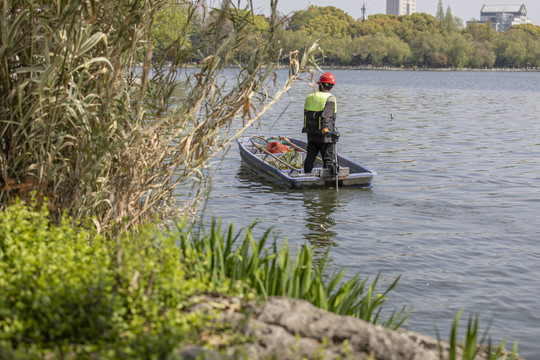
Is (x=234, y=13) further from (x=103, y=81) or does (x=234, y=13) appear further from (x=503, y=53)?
(x=503, y=53)

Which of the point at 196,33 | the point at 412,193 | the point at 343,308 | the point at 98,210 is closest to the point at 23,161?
the point at 98,210

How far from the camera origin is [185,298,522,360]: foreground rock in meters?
3.50

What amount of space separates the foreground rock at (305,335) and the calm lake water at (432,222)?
4.30ft

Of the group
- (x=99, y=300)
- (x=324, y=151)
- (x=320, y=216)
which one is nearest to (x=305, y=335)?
(x=99, y=300)

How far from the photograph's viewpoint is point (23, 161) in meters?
6.16

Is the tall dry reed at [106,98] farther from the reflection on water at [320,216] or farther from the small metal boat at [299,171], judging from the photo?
the small metal boat at [299,171]

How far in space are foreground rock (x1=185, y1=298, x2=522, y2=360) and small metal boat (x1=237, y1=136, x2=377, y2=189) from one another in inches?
401

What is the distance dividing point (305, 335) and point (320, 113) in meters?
10.1

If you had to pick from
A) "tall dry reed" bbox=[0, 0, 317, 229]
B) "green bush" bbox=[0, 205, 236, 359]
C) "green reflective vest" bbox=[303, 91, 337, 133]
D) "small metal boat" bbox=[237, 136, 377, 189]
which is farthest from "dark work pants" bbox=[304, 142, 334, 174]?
"green bush" bbox=[0, 205, 236, 359]

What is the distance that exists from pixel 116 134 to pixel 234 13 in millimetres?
1834

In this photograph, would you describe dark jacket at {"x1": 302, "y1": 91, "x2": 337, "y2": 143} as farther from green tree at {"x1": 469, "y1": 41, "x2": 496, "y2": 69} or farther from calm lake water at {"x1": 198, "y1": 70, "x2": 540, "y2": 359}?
green tree at {"x1": 469, "y1": 41, "x2": 496, "y2": 69}

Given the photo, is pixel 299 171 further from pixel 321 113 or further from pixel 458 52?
pixel 458 52

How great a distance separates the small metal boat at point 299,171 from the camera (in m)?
14.2

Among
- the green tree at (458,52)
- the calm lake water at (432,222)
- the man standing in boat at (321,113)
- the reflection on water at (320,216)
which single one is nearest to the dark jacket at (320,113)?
the man standing in boat at (321,113)
